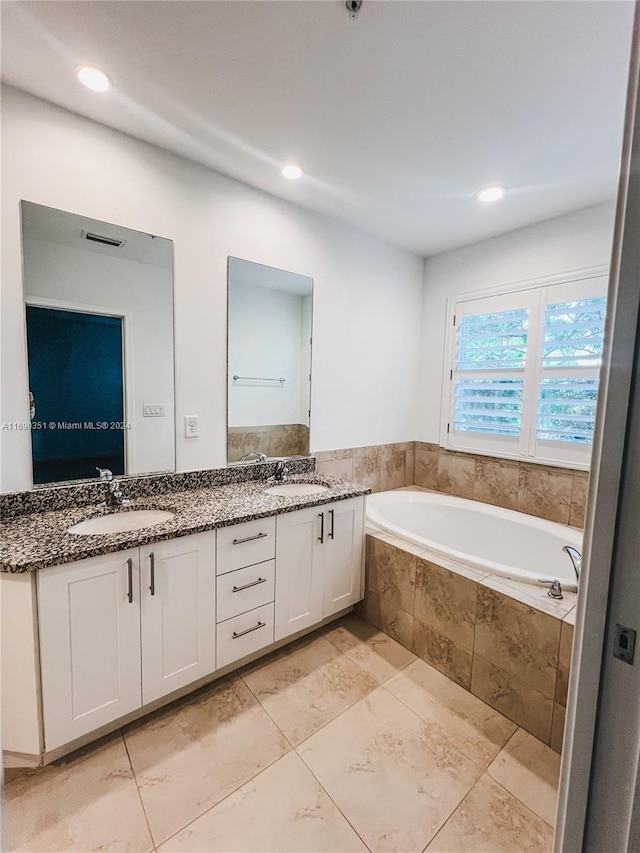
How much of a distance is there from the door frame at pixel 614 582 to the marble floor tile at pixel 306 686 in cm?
118

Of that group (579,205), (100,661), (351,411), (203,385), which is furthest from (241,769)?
(579,205)

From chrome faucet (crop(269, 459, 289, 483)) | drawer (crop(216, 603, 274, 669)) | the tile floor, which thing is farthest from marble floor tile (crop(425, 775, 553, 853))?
chrome faucet (crop(269, 459, 289, 483))

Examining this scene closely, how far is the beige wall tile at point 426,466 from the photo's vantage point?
3219 millimetres

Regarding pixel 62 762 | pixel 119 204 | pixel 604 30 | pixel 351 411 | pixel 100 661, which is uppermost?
pixel 604 30

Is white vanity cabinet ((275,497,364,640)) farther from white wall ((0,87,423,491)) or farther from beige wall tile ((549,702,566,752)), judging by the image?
beige wall tile ((549,702,566,752))

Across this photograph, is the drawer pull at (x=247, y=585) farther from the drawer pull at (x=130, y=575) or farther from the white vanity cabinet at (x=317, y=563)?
the drawer pull at (x=130, y=575)

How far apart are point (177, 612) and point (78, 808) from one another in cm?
63

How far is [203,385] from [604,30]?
2.12 meters

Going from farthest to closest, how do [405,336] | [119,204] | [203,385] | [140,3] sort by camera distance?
1. [405,336]
2. [203,385]
3. [119,204]
4. [140,3]

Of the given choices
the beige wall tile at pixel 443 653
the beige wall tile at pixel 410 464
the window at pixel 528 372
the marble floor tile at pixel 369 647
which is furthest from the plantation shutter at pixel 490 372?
the marble floor tile at pixel 369 647

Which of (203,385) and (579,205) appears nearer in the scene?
(203,385)

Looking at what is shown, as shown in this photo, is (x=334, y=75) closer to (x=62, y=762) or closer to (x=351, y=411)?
(x=351, y=411)

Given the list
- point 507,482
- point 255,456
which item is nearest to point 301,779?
point 255,456

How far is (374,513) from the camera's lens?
2.54 metres
